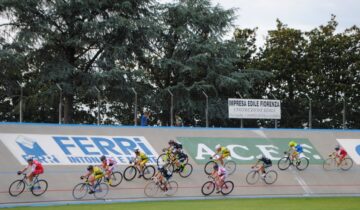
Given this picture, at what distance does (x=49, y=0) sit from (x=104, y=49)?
4215 mm

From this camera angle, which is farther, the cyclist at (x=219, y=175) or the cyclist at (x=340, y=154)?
the cyclist at (x=340, y=154)

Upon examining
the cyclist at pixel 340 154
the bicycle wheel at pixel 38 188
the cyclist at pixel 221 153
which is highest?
the cyclist at pixel 221 153

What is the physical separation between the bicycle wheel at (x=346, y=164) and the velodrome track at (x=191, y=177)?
0.72 ft

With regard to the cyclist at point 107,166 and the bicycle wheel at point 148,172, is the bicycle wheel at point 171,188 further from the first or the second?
the cyclist at point 107,166

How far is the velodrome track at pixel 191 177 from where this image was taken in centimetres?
2266

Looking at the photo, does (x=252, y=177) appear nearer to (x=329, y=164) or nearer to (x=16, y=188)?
(x=329, y=164)

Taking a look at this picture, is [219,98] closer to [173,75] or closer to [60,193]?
[173,75]

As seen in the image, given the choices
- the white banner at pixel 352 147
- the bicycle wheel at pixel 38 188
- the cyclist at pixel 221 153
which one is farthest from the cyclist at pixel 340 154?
the bicycle wheel at pixel 38 188

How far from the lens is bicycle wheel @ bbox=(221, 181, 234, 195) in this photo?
2459 centimetres

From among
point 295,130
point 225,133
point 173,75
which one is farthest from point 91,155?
point 173,75

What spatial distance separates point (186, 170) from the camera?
85.3 ft

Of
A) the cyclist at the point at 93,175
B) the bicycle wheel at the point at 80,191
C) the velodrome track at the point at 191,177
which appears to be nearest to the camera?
the cyclist at the point at 93,175

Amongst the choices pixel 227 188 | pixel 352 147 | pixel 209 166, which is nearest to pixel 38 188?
pixel 227 188

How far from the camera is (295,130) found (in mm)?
32000
